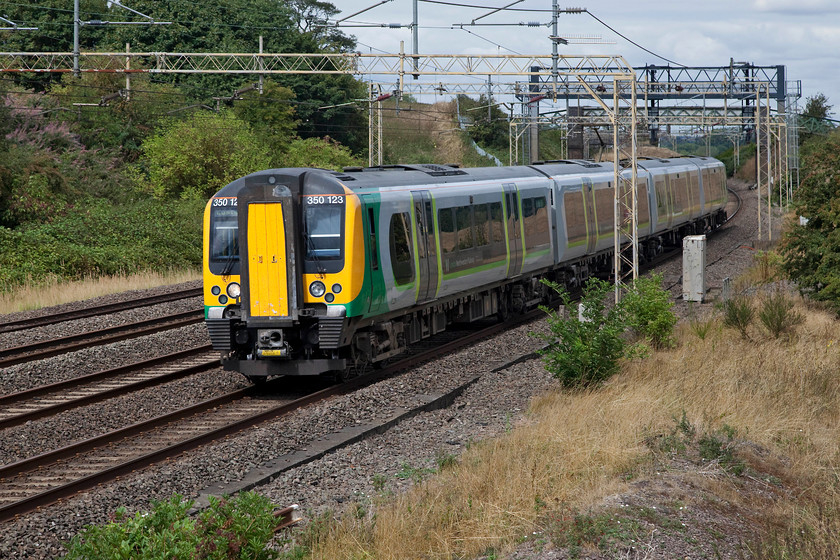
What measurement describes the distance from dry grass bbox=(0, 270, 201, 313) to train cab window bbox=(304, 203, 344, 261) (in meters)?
11.8

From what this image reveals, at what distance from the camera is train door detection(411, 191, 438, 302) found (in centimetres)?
1521

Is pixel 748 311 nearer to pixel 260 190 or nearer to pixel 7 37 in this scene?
pixel 260 190

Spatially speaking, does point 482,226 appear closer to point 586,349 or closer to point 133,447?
point 586,349

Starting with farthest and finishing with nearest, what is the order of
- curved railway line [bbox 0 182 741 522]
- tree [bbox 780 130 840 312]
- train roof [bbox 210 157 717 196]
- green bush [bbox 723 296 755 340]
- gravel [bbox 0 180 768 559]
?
tree [bbox 780 130 840 312] → green bush [bbox 723 296 755 340] → train roof [bbox 210 157 717 196] → curved railway line [bbox 0 182 741 522] → gravel [bbox 0 180 768 559]

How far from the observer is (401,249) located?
1455 cm

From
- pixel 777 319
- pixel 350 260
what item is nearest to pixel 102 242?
pixel 350 260

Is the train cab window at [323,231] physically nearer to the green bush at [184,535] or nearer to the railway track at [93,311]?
the green bush at [184,535]

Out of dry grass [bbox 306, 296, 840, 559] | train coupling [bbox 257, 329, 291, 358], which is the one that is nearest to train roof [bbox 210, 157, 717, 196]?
train coupling [bbox 257, 329, 291, 358]

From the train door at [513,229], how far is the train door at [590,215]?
15.5ft

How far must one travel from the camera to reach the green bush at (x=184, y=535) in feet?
19.7

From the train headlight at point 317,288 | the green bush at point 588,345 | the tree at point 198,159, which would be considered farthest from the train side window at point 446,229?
the tree at point 198,159

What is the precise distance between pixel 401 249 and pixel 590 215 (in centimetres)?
1064

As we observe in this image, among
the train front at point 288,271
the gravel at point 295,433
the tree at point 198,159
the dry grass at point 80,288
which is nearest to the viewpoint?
the gravel at point 295,433

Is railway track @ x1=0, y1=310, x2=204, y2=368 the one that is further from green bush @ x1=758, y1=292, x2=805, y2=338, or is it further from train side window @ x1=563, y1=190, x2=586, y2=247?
green bush @ x1=758, y1=292, x2=805, y2=338
